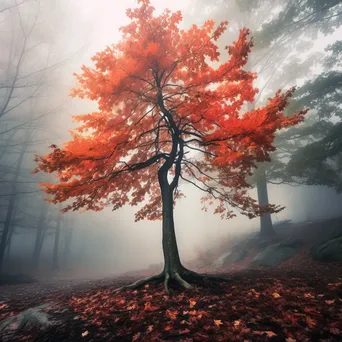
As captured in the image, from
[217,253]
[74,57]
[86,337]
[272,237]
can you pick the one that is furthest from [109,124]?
[217,253]

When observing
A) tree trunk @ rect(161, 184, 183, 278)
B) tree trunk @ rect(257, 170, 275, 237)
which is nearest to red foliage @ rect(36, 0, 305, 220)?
tree trunk @ rect(161, 184, 183, 278)

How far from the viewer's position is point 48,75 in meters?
12.2

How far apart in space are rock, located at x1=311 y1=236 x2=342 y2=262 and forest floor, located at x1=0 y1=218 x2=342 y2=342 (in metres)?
4.61

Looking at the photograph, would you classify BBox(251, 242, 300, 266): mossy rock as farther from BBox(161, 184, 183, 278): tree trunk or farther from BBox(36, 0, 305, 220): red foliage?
BBox(36, 0, 305, 220): red foliage

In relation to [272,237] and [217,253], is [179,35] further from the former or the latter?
[217,253]

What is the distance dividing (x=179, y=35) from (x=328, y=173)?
46.2 feet

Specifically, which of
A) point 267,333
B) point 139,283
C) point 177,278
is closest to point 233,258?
point 177,278

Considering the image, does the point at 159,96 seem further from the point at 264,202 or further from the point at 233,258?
the point at 233,258

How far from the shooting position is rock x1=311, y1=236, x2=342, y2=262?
29.0 ft

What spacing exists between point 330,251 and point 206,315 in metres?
8.47

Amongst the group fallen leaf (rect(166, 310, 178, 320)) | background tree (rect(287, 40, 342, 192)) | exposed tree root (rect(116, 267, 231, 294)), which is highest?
background tree (rect(287, 40, 342, 192))

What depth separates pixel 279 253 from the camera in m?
11.7

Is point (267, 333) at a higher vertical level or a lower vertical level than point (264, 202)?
lower

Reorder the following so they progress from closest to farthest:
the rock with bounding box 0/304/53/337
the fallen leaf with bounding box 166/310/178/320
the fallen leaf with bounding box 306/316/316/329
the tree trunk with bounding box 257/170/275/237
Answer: the fallen leaf with bounding box 306/316/316/329 < the fallen leaf with bounding box 166/310/178/320 < the rock with bounding box 0/304/53/337 < the tree trunk with bounding box 257/170/275/237
